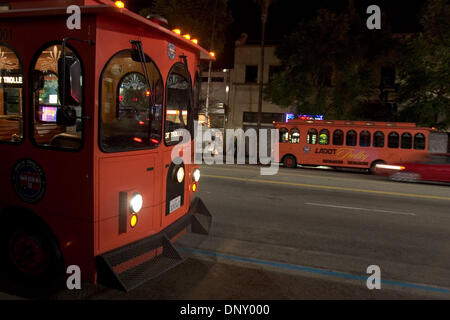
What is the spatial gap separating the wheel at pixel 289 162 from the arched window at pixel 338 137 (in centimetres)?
239

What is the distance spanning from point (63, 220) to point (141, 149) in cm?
116

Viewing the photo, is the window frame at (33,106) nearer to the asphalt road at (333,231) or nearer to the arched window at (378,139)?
the asphalt road at (333,231)

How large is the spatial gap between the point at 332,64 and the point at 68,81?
2403cm

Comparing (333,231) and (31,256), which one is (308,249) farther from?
(31,256)

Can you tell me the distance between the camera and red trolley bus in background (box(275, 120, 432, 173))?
19656 mm

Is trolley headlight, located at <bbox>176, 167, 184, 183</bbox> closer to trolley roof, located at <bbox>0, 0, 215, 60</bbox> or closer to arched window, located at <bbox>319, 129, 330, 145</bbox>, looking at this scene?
trolley roof, located at <bbox>0, 0, 215, 60</bbox>

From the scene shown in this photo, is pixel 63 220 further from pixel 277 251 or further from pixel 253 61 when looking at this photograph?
pixel 253 61

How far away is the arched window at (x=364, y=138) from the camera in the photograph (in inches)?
795

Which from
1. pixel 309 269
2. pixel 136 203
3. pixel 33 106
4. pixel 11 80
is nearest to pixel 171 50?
pixel 33 106

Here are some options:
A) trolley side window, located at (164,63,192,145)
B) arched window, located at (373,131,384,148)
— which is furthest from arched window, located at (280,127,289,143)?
trolley side window, located at (164,63,192,145)

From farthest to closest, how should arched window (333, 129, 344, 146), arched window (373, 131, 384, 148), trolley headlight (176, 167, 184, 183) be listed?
arched window (333, 129, 344, 146) < arched window (373, 131, 384, 148) < trolley headlight (176, 167, 184, 183)

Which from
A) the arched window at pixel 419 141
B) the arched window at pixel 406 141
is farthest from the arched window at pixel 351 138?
the arched window at pixel 419 141

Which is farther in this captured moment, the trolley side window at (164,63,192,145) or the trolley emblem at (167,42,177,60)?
the trolley side window at (164,63,192,145)

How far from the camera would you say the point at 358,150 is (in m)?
20.4
